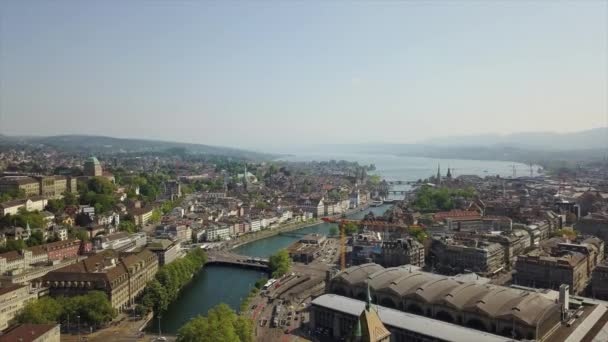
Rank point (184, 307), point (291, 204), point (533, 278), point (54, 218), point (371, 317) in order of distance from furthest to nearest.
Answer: point (291, 204) < point (54, 218) < point (533, 278) < point (184, 307) < point (371, 317)


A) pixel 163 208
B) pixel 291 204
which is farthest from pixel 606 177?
pixel 163 208

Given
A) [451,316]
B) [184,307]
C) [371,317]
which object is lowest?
[184,307]

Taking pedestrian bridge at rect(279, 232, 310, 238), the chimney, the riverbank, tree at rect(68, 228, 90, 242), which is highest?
the chimney

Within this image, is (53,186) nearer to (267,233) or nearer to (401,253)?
(267,233)

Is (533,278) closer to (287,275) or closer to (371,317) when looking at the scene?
(287,275)

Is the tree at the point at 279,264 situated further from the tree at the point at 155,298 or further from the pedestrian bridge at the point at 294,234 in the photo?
the pedestrian bridge at the point at 294,234

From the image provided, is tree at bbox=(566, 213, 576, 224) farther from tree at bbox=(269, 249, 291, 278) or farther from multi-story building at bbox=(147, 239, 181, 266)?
multi-story building at bbox=(147, 239, 181, 266)

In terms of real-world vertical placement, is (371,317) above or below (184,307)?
above

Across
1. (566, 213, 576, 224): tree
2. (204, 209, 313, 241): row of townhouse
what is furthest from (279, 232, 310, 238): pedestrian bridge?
(566, 213, 576, 224): tree
